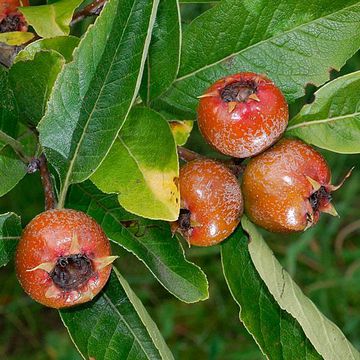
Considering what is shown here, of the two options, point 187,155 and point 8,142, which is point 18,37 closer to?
point 8,142

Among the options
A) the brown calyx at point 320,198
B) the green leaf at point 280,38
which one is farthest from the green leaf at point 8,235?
the brown calyx at point 320,198

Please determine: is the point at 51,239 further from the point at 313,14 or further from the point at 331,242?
the point at 331,242

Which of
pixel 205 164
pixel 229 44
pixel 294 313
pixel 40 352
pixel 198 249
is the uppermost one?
pixel 229 44

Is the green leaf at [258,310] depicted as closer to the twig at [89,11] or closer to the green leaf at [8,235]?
the green leaf at [8,235]

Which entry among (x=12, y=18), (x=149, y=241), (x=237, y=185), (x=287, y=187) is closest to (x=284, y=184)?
(x=287, y=187)

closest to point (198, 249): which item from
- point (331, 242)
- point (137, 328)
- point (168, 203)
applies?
point (331, 242)

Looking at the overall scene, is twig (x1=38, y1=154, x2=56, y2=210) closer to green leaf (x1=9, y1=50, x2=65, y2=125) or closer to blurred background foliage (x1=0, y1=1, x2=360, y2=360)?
green leaf (x1=9, y1=50, x2=65, y2=125)

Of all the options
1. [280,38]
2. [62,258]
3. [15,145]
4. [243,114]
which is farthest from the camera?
[280,38]
